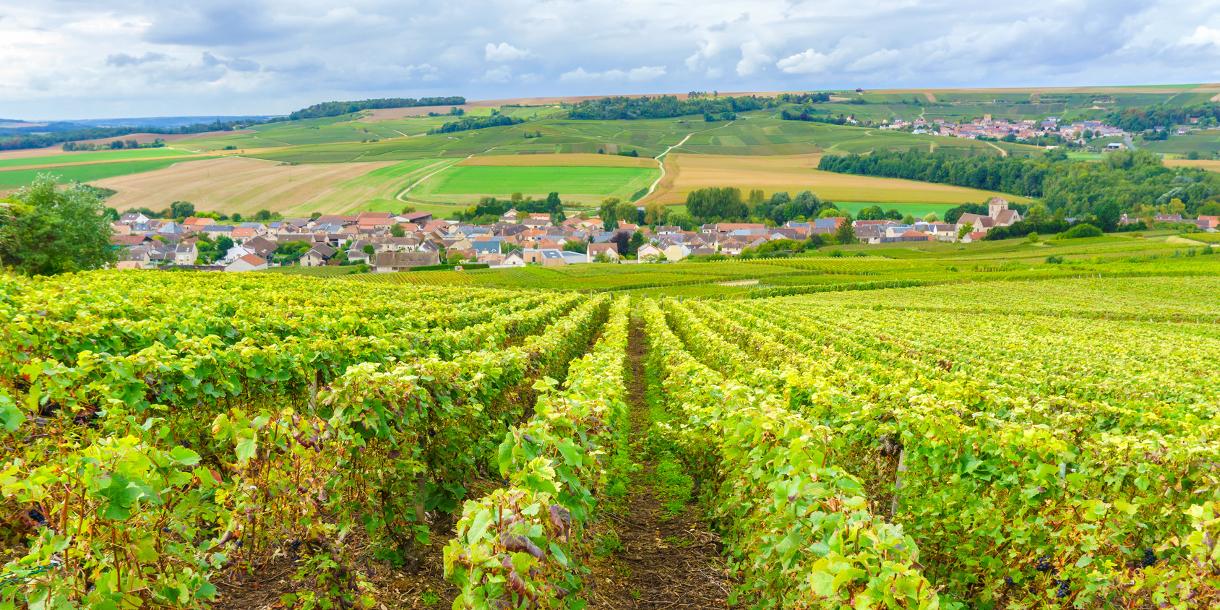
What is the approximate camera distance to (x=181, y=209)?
14262 cm

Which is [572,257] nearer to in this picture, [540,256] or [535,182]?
[540,256]

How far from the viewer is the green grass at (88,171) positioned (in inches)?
5561

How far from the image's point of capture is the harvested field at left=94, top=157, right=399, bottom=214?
144 metres

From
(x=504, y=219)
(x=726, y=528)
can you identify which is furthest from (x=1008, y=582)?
(x=504, y=219)

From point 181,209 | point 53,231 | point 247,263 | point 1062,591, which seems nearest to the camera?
point 1062,591

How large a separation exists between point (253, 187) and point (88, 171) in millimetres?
43204

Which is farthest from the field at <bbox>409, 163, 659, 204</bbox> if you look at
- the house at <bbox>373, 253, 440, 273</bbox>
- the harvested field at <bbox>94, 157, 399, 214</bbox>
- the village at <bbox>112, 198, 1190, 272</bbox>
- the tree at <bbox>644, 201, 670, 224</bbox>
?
the house at <bbox>373, 253, 440, 273</bbox>

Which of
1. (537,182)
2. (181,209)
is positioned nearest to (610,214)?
(537,182)

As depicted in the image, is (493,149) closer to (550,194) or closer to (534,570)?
(550,194)

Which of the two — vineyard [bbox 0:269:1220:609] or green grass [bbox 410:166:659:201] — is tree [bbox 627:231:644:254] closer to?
green grass [bbox 410:166:659:201]

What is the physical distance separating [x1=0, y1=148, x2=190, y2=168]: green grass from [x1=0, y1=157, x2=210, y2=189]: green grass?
35.5ft

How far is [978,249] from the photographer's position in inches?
3634

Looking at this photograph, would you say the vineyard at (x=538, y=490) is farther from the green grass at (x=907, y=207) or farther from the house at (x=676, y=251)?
the green grass at (x=907, y=207)

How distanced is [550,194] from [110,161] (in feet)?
400
